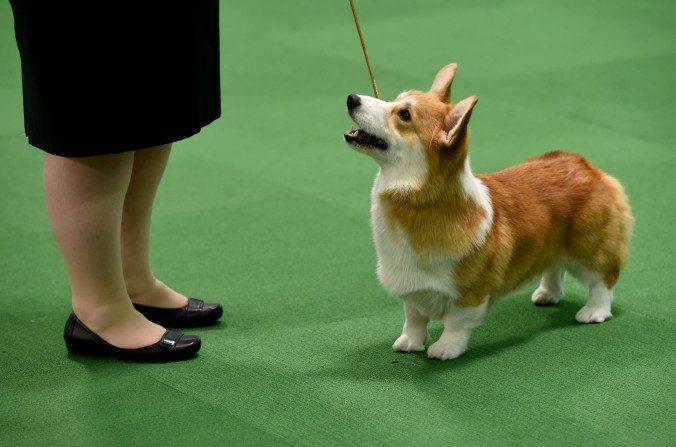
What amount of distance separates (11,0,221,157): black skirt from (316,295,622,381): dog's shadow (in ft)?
2.47

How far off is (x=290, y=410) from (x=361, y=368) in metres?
0.29

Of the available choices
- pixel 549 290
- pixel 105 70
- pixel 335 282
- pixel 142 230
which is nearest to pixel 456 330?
pixel 549 290

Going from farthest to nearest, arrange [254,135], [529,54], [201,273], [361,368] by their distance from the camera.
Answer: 1. [529,54]
2. [254,135]
3. [201,273]
4. [361,368]

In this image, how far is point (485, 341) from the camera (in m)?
2.89

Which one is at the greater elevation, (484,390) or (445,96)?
(445,96)

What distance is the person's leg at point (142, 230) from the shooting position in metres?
2.82

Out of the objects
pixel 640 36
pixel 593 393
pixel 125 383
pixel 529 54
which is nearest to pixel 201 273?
pixel 125 383

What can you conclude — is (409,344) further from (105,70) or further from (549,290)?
(105,70)

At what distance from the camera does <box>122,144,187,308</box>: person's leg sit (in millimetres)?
2820

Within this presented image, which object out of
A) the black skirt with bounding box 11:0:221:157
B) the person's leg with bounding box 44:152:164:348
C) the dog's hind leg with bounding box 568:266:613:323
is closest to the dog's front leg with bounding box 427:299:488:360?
the dog's hind leg with bounding box 568:266:613:323

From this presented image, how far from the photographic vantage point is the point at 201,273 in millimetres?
3393

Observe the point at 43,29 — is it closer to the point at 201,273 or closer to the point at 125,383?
the point at 125,383

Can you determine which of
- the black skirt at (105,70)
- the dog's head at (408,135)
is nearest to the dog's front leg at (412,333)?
the dog's head at (408,135)

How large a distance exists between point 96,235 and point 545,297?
132 centimetres
